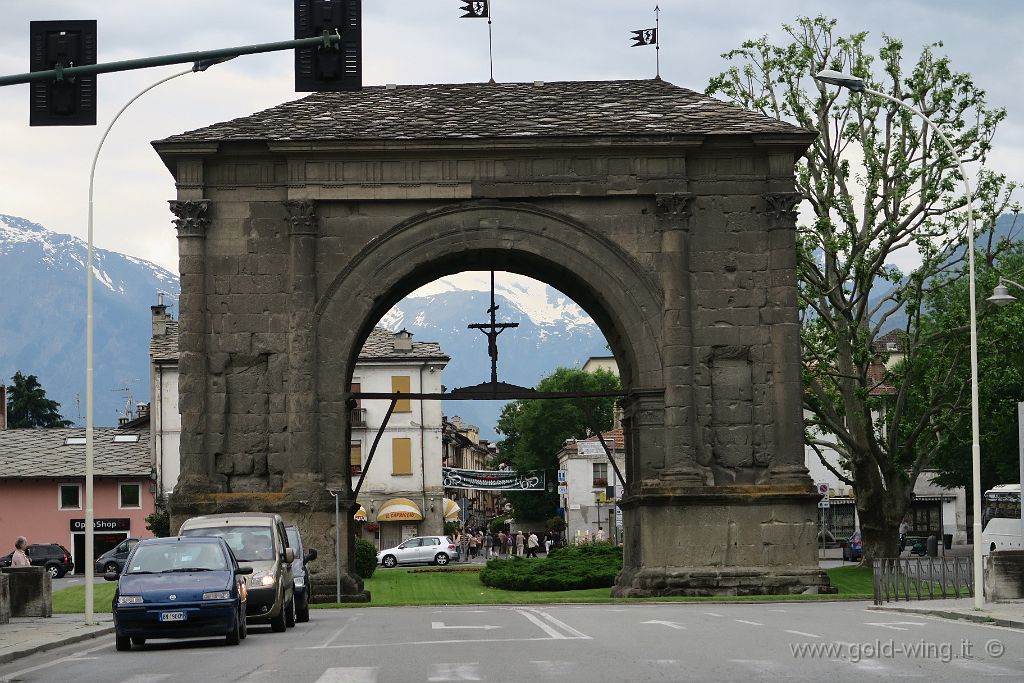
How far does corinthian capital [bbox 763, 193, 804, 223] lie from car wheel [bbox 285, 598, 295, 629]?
51.2 ft

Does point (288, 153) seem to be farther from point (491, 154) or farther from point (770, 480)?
point (770, 480)

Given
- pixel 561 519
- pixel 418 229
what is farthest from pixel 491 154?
pixel 561 519

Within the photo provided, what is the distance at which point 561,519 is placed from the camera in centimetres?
10544

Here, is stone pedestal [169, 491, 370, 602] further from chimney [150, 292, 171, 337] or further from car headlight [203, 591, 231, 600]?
chimney [150, 292, 171, 337]

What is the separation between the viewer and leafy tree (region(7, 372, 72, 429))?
11725 cm

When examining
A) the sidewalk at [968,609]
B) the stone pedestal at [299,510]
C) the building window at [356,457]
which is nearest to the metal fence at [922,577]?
the sidewalk at [968,609]

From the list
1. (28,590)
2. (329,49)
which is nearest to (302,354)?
(28,590)

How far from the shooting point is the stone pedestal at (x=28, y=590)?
94.9ft

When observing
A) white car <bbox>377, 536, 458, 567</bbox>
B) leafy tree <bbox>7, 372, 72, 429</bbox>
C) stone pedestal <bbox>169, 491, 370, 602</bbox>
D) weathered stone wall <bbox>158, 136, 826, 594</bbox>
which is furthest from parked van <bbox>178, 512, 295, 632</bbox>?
leafy tree <bbox>7, 372, 72, 429</bbox>

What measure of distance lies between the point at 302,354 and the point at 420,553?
37.8 m

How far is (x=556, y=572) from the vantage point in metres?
42.6

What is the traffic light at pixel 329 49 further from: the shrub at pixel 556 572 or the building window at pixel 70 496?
the building window at pixel 70 496

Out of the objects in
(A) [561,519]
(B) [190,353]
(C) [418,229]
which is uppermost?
(C) [418,229]

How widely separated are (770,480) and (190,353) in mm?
13384
